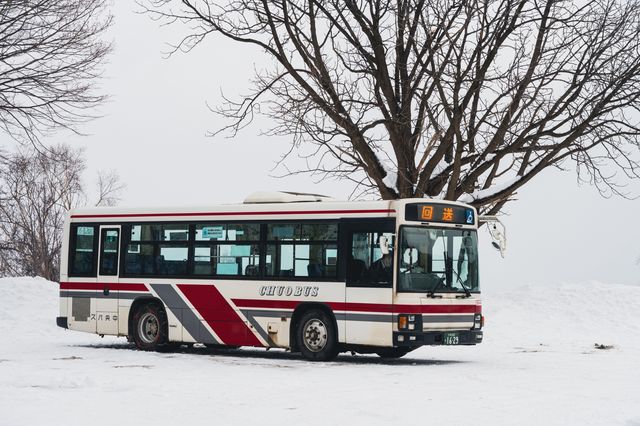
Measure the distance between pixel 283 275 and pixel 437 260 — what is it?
2961mm

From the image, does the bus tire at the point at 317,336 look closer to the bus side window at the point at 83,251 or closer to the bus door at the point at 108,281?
the bus door at the point at 108,281

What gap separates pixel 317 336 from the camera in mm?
18562

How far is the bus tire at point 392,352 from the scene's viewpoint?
19.3 m

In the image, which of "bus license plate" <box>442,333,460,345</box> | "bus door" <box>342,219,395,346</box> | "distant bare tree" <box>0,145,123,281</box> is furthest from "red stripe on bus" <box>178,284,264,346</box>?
"distant bare tree" <box>0,145,123,281</box>

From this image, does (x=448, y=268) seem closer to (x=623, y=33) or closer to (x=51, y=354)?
(x=51, y=354)

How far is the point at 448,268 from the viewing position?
18266mm

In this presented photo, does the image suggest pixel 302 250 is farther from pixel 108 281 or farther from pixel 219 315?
pixel 108 281

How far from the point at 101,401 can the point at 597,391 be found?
258 inches

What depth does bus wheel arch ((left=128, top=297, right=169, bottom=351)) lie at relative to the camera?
20.7 metres

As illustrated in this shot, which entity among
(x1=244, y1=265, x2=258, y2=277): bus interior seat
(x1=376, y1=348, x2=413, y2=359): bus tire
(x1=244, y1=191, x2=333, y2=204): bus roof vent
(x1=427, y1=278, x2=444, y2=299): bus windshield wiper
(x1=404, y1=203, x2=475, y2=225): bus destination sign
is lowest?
(x1=376, y1=348, x2=413, y2=359): bus tire

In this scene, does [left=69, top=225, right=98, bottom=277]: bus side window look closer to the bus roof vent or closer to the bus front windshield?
the bus roof vent

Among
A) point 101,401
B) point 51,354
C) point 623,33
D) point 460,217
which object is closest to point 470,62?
point 623,33

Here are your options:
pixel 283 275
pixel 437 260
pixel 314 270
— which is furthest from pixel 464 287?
pixel 283 275

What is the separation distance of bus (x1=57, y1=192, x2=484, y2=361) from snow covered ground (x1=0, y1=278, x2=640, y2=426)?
Result: 1.89 feet
